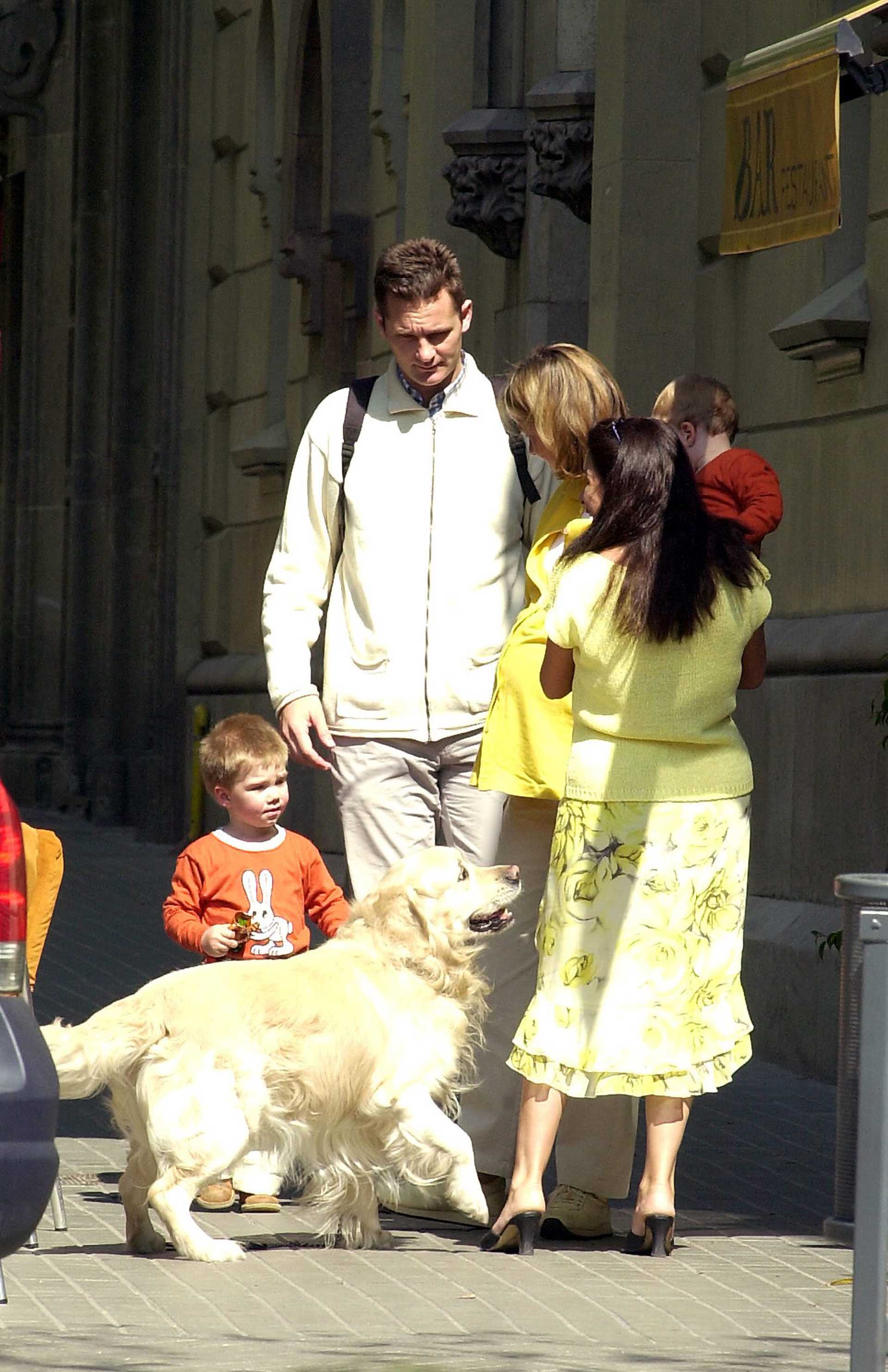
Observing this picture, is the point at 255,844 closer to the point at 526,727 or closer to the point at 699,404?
the point at 526,727

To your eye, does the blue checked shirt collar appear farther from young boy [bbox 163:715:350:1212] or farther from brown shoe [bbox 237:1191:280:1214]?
brown shoe [bbox 237:1191:280:1214]

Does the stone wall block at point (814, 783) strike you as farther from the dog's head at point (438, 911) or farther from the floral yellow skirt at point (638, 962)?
the dog's head at point (438, 911)

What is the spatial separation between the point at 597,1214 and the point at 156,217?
1613 cm

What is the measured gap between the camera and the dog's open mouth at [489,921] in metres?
6.33

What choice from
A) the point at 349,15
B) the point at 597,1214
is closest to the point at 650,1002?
the point at 597,1214

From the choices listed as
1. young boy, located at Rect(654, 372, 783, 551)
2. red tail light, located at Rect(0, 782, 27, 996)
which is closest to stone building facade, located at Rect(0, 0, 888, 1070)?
young boy, located at Rect(654, 372, 783, 551)

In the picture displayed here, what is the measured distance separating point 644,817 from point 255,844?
1271 mm

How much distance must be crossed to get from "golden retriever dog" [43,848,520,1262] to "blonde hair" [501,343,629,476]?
3.38 feet

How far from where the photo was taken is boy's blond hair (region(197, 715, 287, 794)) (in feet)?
22.6

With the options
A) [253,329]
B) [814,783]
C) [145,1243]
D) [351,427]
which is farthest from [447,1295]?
[253,329]

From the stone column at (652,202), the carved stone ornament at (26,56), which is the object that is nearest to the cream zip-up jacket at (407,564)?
the stone column at (652,202)

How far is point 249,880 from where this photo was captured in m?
6.95

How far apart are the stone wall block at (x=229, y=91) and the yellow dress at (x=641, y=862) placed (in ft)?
42.7

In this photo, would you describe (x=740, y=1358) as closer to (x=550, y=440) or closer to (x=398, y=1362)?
(x=398, y=1362)
